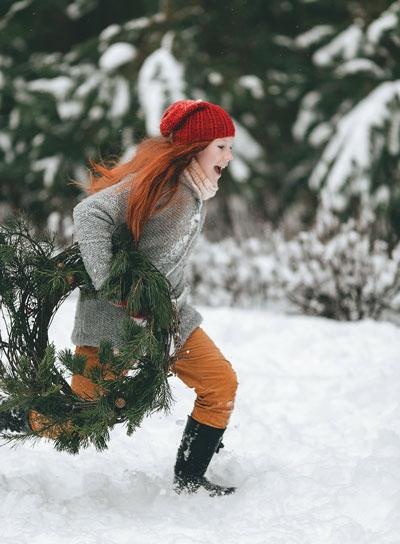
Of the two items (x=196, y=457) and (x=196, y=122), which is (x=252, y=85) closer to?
(x=196, y=122)

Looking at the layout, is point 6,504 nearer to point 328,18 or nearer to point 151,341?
point 151,341

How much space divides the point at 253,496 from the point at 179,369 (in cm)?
59

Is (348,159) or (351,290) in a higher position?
(348,159)

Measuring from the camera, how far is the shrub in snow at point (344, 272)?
21.4 feet

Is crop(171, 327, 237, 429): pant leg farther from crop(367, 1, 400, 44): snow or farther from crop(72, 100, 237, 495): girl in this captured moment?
crop(367, 1, 400, 44): snow

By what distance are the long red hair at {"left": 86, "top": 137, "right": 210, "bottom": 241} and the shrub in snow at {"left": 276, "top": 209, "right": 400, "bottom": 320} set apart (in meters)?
3.84

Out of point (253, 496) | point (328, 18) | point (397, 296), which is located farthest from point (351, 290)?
point (328, 18)

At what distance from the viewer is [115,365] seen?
260 centimetres

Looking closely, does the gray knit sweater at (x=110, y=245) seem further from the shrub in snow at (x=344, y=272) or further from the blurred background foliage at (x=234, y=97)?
the blurred background foliage at (x=234, y=97)

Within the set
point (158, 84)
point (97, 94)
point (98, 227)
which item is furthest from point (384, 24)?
point (98, 227)

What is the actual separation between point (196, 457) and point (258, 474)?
1.27 ft

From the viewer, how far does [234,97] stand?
870 cm

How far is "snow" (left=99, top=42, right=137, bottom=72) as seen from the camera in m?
8.52

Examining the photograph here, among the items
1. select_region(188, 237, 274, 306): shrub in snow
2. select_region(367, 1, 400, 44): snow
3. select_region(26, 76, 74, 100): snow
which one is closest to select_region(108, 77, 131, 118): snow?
select_region(26, 76, 74, 100): snow
